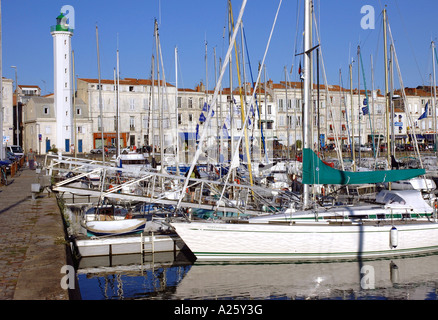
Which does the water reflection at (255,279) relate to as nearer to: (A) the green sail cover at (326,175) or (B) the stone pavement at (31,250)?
(B) the stone pavement at (31,250)

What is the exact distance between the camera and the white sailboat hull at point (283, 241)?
1523 cm

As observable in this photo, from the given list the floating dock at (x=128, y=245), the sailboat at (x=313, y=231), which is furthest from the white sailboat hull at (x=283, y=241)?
the floating dock at (x=128, y=245)

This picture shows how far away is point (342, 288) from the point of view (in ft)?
45.5

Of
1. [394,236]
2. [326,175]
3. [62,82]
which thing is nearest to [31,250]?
[326,175]

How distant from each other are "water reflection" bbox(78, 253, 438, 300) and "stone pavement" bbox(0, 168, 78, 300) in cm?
156

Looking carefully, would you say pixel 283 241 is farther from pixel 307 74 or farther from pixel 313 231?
pixel 307 74

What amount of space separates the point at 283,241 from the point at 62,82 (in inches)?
2006

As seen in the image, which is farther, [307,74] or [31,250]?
[307,74]

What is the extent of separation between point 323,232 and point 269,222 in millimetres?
1696

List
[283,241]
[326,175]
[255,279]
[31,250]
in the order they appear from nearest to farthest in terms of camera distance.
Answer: [31,250]
[255,279]
[283,241]
[326,175]

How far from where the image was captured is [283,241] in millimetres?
15391
